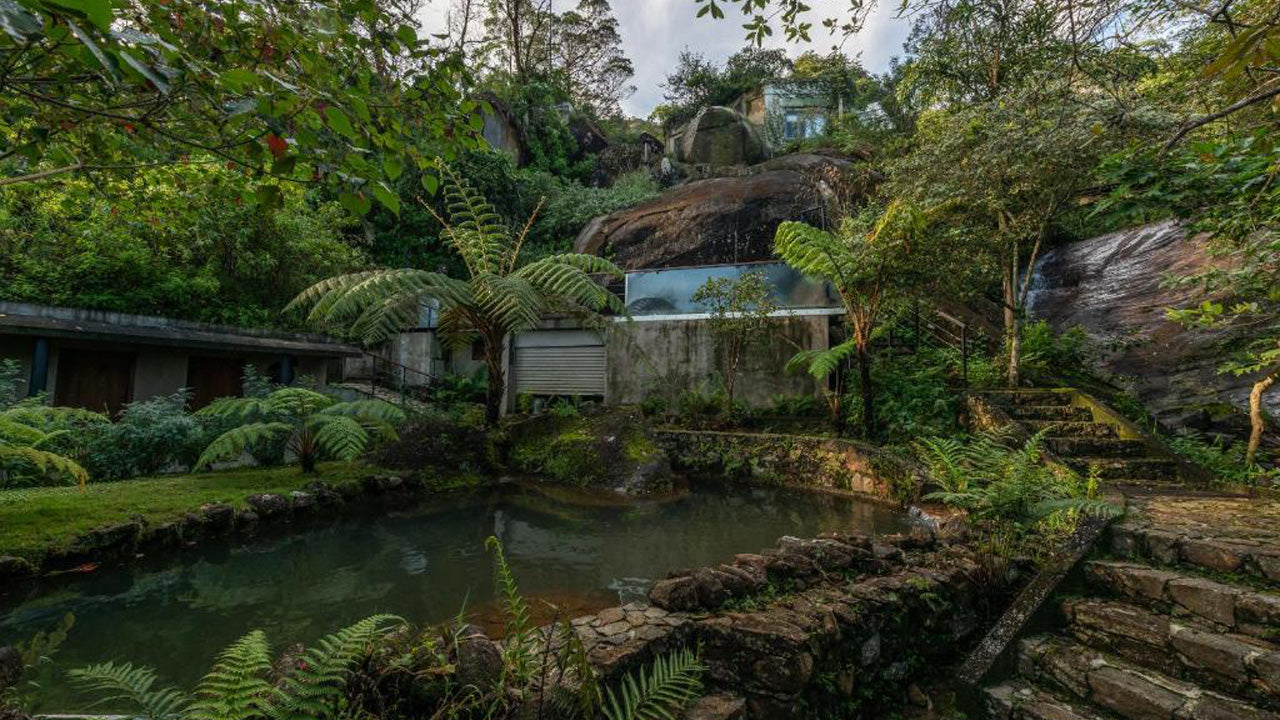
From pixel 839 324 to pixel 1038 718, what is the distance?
26.0ft

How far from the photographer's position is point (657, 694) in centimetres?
179

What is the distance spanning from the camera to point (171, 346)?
8398mm

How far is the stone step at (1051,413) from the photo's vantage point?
6016 millimetres

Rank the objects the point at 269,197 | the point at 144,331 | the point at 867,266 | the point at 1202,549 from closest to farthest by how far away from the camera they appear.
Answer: the point at 269,197 < the point at 1202,549 < the point at 867,266 < the point at 144,331

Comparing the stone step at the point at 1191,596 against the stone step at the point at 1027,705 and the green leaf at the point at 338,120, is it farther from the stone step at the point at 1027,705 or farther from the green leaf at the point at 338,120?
the green leaf at the point at 338,120

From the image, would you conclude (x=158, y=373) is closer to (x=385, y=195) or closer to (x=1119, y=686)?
(x=385, y=195)

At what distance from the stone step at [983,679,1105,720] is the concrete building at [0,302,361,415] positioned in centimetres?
908

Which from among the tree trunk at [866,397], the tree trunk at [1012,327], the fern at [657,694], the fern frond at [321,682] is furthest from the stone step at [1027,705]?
the tree trunk at [1012,327]

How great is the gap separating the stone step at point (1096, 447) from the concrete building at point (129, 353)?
10935mm

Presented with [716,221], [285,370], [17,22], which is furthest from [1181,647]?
[716,221]

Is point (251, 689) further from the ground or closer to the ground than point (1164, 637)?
further from the ground

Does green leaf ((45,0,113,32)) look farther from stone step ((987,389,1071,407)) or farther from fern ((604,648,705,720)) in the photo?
stone step ((987,389,1071,407))

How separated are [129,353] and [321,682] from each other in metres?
10.5

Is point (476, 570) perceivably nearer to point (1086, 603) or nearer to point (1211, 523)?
point (1086, 603)
